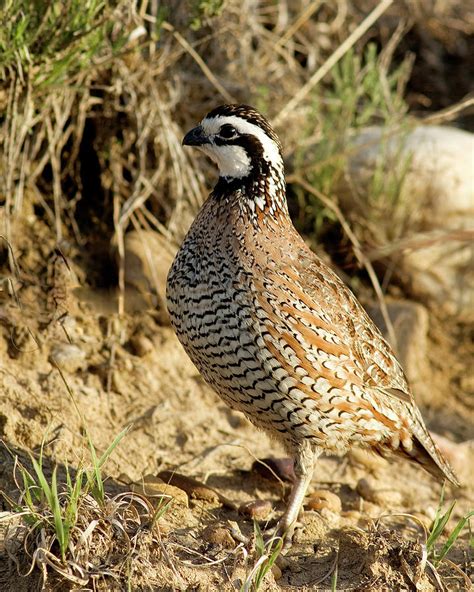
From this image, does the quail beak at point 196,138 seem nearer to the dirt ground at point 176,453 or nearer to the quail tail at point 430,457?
the dirt ground at point 176,453

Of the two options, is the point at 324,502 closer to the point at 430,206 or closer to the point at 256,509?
the point at 256,509

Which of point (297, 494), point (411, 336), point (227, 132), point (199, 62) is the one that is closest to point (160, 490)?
point (297, 494)

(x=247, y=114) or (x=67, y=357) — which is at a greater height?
(x=247, y=114)

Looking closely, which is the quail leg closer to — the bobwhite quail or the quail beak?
the bobwhite quail

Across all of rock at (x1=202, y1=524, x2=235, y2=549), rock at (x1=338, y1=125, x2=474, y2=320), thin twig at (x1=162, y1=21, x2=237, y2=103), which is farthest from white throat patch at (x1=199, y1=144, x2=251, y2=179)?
rock at (x1=338, y1=125, x2=474, y2=320)

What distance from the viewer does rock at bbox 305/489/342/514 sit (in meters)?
4.53

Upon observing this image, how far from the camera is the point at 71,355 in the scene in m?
4.93

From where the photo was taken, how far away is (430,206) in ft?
20.7

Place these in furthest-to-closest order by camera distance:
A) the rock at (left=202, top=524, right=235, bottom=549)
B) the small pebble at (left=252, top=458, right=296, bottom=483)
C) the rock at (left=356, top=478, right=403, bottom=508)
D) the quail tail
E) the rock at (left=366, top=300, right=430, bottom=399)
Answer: the rock at (left=366, top=300, right=430, bottom=399)
the rock at (left=356, top=478, right=403, bottom=508)
the small pebble at (left=252, top=458, right=296, bottom=483)
the quail tail
the rock at (left=202, top=524, right=235, bottom=549)

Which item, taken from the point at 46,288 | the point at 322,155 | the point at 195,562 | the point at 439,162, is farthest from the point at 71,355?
the point at 439,162

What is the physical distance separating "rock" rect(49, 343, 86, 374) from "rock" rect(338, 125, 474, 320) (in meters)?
2.33

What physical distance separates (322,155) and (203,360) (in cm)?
255

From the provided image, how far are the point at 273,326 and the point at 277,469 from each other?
3.65 feet

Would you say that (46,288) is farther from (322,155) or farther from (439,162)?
(439,162)
